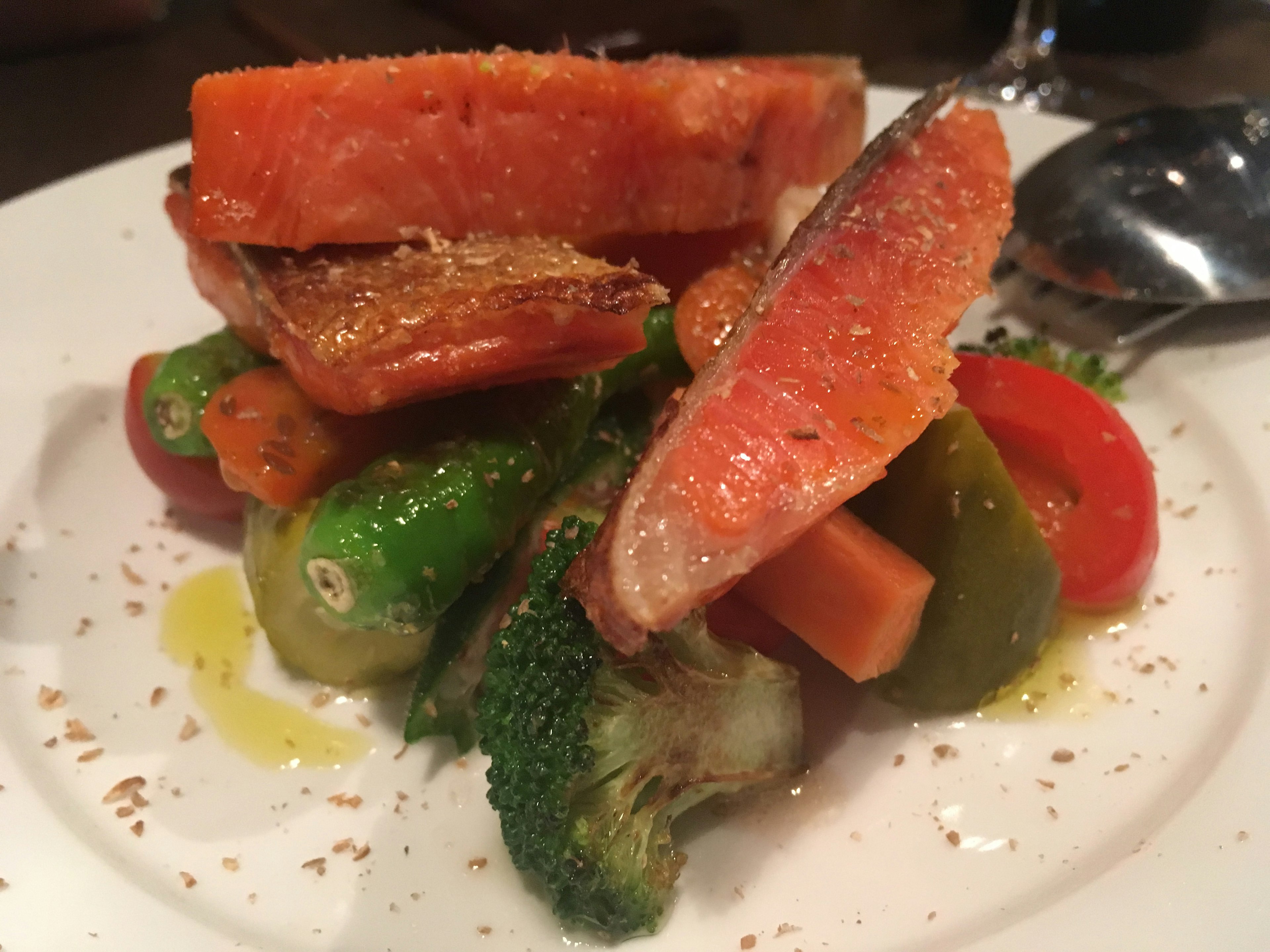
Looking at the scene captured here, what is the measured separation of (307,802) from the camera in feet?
5.87

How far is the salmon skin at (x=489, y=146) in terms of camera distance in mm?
1844

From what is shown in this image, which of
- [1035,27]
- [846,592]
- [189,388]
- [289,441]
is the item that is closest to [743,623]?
[846,592]

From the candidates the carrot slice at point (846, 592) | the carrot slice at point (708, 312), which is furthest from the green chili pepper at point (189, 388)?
the carrot slice at point (846, 592)

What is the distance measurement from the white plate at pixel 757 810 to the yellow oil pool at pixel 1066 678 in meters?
0.02

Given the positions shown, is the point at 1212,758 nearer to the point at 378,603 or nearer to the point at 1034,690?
the point at 1034,690

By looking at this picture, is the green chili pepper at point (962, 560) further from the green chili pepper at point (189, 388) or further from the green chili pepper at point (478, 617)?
the green chili pepper at point (189, 388)

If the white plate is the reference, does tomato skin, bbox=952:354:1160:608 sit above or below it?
above

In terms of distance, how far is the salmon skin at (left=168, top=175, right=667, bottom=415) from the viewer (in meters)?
1.68

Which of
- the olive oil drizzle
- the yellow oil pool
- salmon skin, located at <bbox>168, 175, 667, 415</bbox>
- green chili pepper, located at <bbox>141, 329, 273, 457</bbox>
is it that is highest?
salmon skin, located at <bbox>168, 175, 667, 415</bbox>

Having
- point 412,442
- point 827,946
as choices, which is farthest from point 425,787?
point 827,946

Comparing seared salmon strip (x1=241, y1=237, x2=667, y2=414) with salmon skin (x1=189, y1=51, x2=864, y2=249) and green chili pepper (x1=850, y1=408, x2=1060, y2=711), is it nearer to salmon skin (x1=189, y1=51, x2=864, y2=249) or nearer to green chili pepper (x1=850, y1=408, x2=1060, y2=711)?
salmon skin (x1=189, y1=51, x2=864, y2=249)

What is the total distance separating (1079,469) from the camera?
6.68ft

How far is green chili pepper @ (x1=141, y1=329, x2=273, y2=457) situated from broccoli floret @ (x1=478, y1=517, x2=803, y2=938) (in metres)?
1.06

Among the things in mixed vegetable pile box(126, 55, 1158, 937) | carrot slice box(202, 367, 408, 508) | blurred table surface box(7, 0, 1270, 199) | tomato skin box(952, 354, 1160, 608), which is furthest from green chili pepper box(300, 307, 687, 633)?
blurred table surface box(7, 0, 1270, 199)
